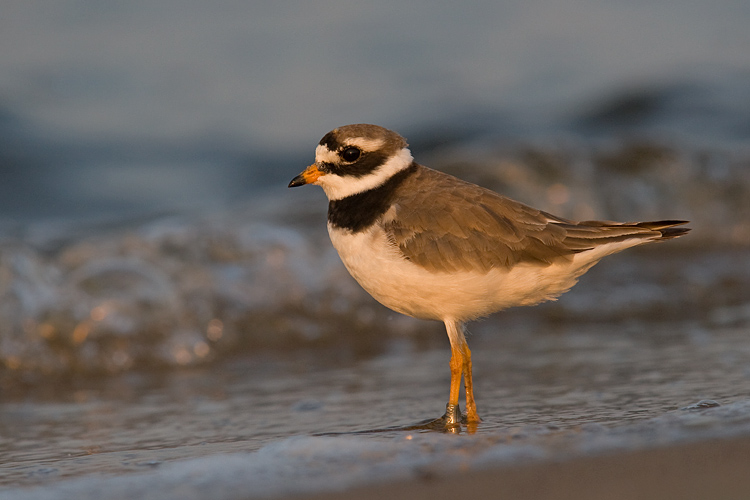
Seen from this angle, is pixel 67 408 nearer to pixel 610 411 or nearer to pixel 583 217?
pixel 610 411

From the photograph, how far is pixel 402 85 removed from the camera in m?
15.7

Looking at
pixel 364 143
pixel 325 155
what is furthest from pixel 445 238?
pixel 325 155

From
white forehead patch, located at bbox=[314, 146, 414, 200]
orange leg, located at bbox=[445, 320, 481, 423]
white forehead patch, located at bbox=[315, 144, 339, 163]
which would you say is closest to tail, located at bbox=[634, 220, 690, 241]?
orange leg, located at bbox=[445, 320, 481, 423]

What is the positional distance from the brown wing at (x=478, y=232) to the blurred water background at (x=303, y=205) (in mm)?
924

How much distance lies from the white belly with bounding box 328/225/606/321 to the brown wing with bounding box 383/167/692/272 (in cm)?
5

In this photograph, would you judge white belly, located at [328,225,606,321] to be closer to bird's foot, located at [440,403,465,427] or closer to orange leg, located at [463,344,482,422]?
orange leg, located at [463,344,482,422]

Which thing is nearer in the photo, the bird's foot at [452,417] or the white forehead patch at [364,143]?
the bird's foot at [452,417]

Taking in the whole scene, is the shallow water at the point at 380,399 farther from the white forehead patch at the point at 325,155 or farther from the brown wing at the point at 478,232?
the white forehead patch at the point at 325,155

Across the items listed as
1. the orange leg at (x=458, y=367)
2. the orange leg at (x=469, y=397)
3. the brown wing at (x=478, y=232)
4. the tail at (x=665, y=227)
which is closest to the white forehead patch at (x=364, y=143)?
the brown wing at (x=478, y=232)

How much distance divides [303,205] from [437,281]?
18.1 feet

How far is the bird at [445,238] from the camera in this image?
4879 millimetres

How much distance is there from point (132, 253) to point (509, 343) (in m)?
3.55

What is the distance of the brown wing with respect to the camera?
4879 mm

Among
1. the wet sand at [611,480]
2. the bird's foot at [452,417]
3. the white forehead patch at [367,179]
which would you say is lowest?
the wet sand at [611,480]
